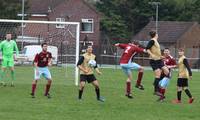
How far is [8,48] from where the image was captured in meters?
26.0

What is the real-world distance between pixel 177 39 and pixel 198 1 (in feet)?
50.3

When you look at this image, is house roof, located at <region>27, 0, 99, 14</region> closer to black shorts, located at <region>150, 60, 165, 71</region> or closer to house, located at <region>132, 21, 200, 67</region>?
house, located at <region>132, 21, 200, 67</region>

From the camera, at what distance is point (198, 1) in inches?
3954

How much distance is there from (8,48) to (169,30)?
213ft

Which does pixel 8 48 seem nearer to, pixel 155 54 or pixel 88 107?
pixel 155 54

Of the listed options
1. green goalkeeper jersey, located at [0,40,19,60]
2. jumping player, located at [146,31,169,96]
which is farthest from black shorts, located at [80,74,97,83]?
green goalkeeper jersey, located at [0,40,19,60]

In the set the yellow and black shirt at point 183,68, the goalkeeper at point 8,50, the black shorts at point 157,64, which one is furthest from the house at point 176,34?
the black shorts at point 157,64

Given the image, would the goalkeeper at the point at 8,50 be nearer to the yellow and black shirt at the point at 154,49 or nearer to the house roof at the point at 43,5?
the yellow and black shirt at the point at 154,49

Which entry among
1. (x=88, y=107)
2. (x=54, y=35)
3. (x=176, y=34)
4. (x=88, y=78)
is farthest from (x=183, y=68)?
(x=176, y=34)

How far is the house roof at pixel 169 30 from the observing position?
8819 cm

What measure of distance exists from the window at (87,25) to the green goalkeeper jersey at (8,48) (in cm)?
6331

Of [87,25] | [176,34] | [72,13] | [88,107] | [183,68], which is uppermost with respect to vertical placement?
[72,13]

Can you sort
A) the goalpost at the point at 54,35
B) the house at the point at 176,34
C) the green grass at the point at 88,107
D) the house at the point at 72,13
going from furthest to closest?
the house at the point at 72,13 < the house at the point at 176,34 < the goalpost at the point at 54,35 < the green grass at the point at 88,107

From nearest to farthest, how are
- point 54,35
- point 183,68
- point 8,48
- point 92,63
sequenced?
point 92,63 → point 183,68 → point 8,48 → point 54,35
